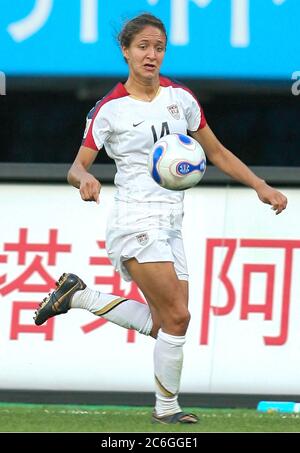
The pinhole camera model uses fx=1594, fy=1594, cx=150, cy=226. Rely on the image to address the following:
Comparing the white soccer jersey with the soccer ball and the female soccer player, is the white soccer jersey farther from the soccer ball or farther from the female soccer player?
the soccer ball

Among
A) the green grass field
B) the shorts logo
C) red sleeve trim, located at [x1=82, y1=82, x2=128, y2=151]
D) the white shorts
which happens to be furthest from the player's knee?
red sleeve trim, located at [x1=82, y1=82, x2=128, y2=151]

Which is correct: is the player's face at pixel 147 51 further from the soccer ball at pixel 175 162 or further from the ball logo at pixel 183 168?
the ball logo at pixel 183 168

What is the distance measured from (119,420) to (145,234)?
3.44 ft

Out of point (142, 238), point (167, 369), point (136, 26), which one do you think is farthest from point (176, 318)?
point (136, 26)

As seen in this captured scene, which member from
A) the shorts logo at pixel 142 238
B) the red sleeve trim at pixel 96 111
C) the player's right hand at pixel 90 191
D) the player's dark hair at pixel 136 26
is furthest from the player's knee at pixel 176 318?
the player's dark hair at pixel 136 26

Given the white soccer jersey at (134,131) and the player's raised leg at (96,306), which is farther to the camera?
the player's raised leg at (96,306)

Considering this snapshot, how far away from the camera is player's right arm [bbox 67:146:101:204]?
7328 millimetres

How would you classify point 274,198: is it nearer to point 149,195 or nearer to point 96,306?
point 149,195

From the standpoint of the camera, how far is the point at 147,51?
7.73 metres

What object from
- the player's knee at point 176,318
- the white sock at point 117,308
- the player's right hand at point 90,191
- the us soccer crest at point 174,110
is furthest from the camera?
the white sock at point 117,308

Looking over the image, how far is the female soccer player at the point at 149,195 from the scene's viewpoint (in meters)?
7.74

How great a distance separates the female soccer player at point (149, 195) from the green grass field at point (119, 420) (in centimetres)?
17

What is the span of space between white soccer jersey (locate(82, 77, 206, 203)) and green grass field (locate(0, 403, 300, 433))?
113 cm
